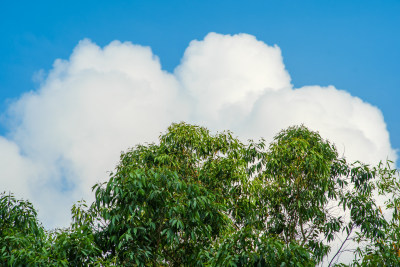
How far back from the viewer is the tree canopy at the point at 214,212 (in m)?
8.12

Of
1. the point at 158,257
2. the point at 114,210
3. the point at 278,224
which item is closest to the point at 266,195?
the point at 278,224

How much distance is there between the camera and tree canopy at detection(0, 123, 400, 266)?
8117 millimetres

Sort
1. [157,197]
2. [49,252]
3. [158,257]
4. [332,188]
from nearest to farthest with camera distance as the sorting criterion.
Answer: [49,252] → [157,197] → [158,257] → [332,188]

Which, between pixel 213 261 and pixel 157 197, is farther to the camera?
pixel 157 197

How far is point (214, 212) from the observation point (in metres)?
9.48

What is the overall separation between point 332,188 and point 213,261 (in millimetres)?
5962

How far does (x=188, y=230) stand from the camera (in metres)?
8.96

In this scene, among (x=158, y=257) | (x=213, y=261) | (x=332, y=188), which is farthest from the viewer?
(x=332, y=188)

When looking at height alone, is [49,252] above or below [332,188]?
below

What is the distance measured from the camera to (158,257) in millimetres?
9742

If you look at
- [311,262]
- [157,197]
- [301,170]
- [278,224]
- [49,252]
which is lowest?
[49,252]

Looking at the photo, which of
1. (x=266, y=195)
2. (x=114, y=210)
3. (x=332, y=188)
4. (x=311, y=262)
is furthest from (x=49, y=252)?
(x=332, y=188)

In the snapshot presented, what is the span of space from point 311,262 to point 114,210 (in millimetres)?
3416

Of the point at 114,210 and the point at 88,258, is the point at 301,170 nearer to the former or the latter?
the point at 114,210
